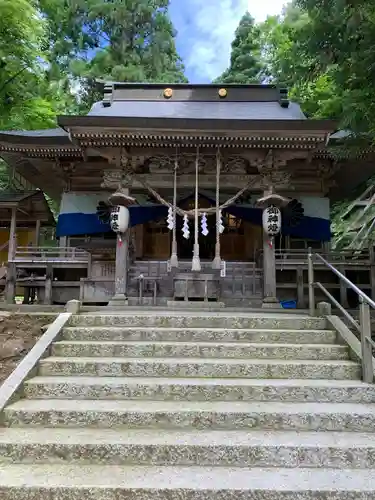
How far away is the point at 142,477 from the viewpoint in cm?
280

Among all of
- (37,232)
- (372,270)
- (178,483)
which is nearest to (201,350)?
(178,483)

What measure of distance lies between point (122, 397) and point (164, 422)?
1.93 feet

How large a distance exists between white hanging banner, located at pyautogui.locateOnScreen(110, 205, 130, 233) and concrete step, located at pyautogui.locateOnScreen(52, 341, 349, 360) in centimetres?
369

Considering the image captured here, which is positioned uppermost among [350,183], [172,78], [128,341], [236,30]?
[236,30]

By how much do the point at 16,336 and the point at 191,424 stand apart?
3234 millimetres

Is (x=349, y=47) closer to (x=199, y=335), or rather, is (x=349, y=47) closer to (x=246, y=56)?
(x=199, y=335)

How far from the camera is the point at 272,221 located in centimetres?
785

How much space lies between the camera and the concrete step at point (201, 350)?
448 cm

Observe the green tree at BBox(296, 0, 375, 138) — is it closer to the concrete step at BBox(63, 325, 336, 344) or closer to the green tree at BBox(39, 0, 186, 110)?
the concrete step at BBox(63, 325, 336, 344)

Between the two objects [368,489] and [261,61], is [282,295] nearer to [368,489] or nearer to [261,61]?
[368,489]

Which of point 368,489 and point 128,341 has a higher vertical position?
point 128,341

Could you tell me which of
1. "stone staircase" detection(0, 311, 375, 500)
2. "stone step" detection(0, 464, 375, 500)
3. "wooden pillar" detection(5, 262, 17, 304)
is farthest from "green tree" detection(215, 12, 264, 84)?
"stone step" detection(0, 464, 375, 500)

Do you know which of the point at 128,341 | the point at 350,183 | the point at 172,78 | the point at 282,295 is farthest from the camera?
the point at 172,78

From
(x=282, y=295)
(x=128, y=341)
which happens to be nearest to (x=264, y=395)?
(x=128, y=341)
